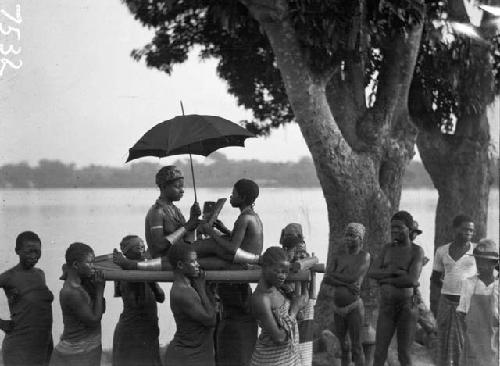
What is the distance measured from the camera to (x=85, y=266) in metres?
7.61

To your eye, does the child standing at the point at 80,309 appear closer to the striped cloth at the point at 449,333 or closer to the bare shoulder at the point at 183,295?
the bare shoulder at the point at 183,295

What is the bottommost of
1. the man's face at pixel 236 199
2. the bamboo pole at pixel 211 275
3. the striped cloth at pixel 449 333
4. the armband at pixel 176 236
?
the striped cloth at pixel 449 333

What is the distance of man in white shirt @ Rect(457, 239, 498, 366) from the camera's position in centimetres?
828

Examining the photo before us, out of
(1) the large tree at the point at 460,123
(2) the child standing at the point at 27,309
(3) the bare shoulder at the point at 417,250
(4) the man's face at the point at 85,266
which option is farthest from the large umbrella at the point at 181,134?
(1) the large tree at the point at 460,123

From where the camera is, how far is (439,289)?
9492 mm

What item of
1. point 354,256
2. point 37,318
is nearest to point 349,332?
point 354,256

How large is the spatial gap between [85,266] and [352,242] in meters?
2.34

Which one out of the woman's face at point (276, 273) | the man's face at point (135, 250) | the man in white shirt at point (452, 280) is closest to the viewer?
the woman's face at point (276, 273)

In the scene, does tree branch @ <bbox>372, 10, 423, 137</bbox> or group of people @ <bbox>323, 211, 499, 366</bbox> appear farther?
tree branch @ <bbox>372, 10, 423, 137</bbox>

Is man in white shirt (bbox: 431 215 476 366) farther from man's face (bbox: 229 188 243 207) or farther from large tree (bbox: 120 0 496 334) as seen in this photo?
man's face (bbox: 229 188 243 207)

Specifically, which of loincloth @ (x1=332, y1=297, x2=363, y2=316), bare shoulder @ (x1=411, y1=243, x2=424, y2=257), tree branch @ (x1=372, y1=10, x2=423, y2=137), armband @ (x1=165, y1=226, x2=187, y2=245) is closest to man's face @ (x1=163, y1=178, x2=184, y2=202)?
armband @ (x1=165, y1=226, x2=187, y2=245)

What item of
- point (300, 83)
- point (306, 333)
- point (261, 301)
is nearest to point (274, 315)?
point (261, 301)

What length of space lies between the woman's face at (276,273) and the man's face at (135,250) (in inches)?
59.2

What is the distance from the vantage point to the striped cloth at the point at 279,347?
6969 millimetres
